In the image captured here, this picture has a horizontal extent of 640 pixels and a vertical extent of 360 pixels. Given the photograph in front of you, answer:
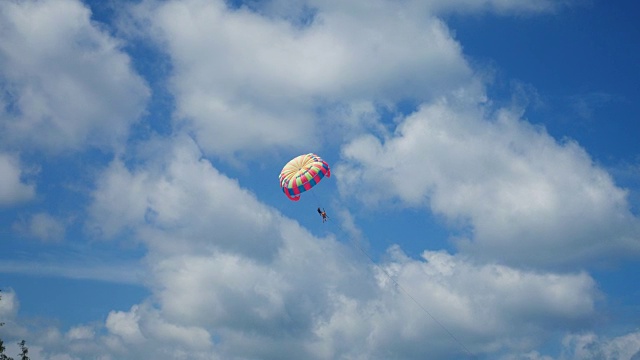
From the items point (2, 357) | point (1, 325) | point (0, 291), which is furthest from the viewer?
point (2, 357)

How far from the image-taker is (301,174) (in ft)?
181

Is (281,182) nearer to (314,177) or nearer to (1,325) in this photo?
(314,177)

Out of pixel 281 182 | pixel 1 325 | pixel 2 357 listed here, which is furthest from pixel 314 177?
pixel 2 357

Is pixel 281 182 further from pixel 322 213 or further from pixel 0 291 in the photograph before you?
pixel 0 291

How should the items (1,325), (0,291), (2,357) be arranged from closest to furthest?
(1,325), (0,291), (2,357)

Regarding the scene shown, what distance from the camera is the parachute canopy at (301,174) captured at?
54.6m

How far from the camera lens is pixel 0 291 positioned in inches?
2272

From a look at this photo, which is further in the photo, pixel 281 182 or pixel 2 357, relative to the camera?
pixel 2 357

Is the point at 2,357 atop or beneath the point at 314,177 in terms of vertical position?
beneath

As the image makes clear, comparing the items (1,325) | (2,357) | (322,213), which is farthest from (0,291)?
(322,213)

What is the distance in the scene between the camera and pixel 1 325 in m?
53.8

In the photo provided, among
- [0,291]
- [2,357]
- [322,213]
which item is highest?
[322,213]

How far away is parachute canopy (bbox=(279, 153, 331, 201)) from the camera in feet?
179

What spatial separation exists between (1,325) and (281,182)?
35.7m
